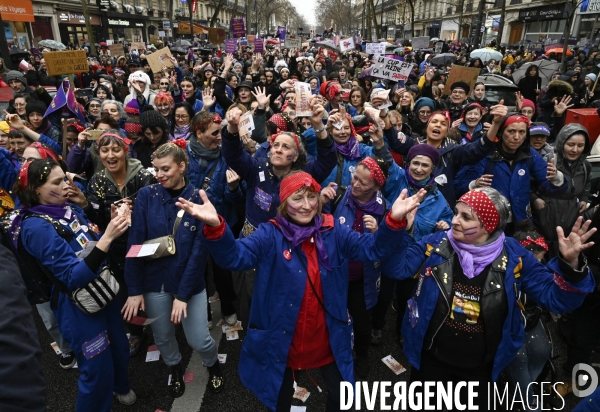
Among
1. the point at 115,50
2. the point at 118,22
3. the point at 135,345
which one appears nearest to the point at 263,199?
the point at 135,345

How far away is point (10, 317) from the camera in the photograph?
1115mm

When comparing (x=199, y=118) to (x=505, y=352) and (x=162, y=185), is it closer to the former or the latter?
(x=162, y=185)

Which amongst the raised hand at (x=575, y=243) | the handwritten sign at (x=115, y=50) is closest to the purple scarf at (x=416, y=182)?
the raised hand at (x=575, y=243)

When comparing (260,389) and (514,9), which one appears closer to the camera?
(260,389)

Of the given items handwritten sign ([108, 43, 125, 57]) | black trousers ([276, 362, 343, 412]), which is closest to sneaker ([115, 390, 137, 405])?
black trousers ([276, 362, 343, 412])

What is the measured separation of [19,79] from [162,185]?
789cm

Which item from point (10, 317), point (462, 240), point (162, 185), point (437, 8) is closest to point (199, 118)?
point (162, 185)

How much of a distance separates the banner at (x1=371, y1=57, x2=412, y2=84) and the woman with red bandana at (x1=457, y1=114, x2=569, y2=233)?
4.52 meters

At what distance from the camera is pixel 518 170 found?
4.03 m

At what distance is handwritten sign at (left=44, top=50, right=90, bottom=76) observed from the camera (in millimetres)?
7689

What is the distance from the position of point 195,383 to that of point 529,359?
274 cm

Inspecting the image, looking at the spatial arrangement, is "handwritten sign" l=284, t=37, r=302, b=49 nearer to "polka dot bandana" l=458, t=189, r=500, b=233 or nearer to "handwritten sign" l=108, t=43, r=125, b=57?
"handwritten sign" l=108, t=43, r=125, b=57

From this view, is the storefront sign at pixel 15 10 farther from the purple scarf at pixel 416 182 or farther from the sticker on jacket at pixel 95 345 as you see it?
the purple scarf at pixel 416 182

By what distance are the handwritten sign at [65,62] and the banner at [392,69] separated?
626 centimetres
